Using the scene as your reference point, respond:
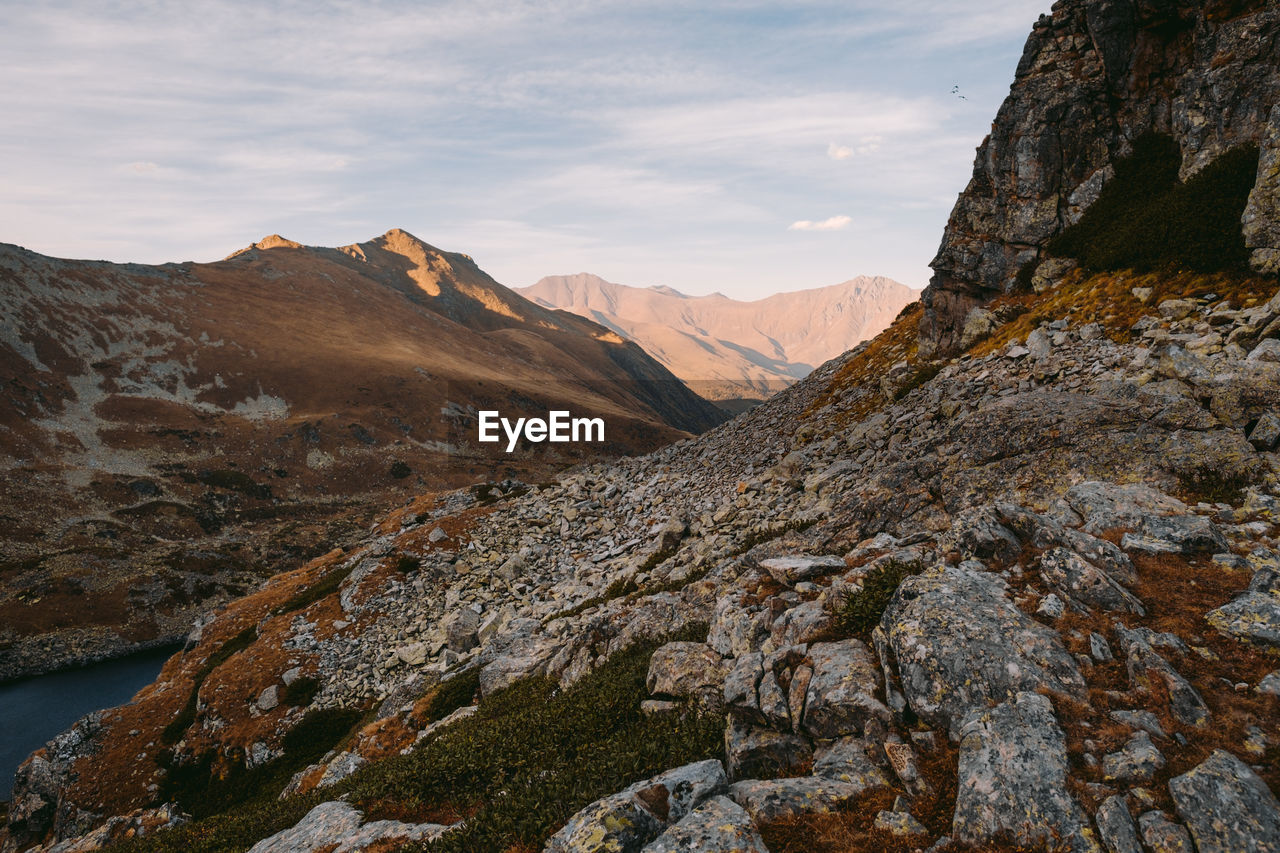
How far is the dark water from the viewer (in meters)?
57.8

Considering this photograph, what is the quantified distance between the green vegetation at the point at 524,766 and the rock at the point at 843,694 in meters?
2.25

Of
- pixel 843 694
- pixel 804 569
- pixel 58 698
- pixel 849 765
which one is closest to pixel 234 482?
pixel 58 698

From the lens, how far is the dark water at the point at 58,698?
2275 inches

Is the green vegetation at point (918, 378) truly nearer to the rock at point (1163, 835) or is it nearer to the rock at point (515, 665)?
the rock at point (515, 665)

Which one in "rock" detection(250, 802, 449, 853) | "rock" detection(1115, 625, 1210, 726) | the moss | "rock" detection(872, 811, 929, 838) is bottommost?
the moss

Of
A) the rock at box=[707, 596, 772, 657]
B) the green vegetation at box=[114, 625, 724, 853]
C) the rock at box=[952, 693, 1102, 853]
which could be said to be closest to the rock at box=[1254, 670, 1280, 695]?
the rock at box=[952, 693, 1102, 853]

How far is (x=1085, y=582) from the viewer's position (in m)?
11.0

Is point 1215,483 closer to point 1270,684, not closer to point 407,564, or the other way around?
point 1270,684

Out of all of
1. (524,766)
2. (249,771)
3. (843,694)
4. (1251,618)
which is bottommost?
(249,771)

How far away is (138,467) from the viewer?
406 feet

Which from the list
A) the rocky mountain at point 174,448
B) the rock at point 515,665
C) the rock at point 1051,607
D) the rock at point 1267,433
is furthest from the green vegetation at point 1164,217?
the rocky mountain at point 174,448

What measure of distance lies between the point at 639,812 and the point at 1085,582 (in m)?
9.39

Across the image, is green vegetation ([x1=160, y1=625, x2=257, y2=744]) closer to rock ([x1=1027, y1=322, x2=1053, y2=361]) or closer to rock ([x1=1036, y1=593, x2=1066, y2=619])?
rock ([x1=1036, y1=593, x2=1066, y2=619])

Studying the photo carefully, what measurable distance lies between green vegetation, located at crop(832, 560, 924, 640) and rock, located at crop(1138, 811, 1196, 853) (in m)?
5.13
